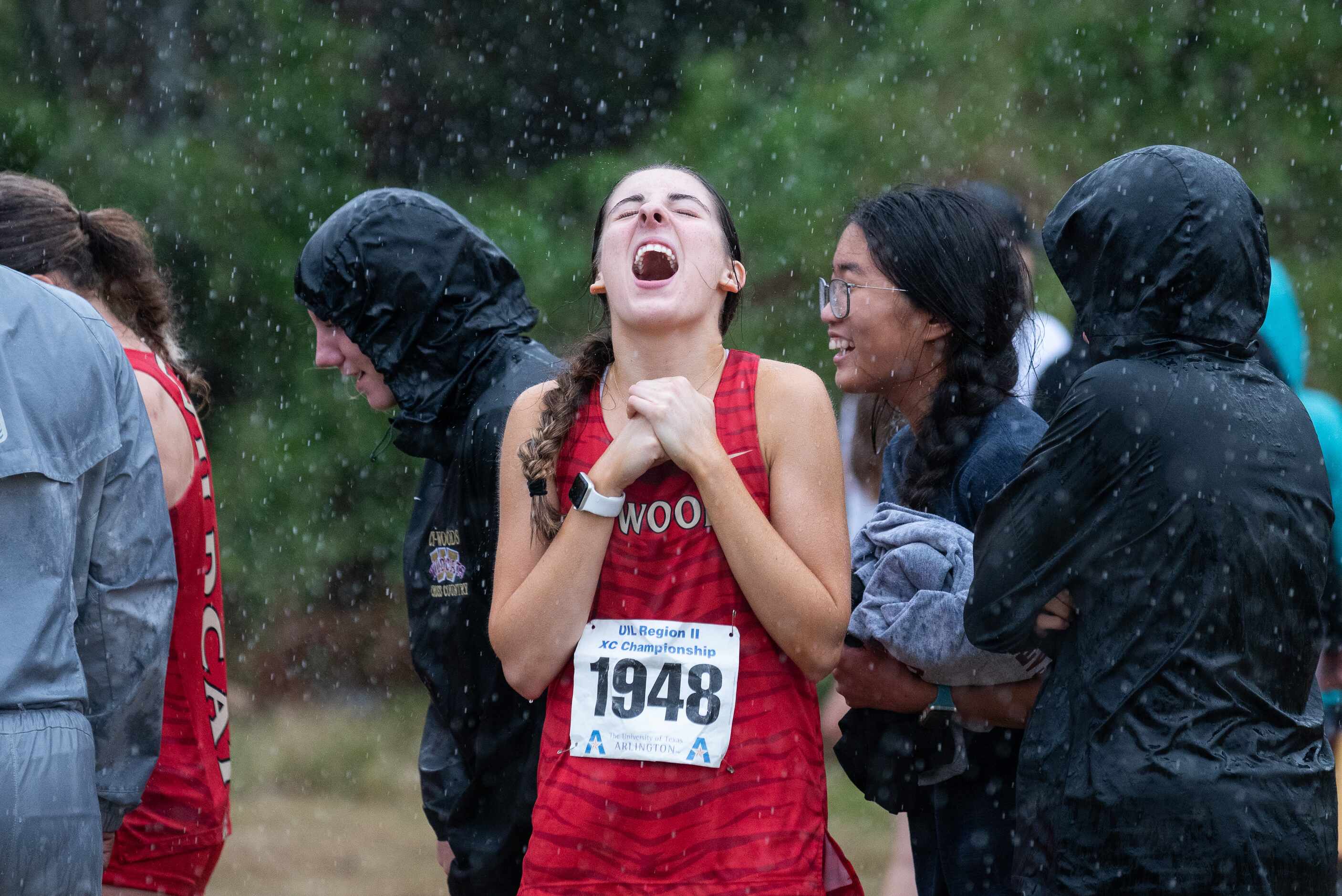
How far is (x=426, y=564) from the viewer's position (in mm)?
3658

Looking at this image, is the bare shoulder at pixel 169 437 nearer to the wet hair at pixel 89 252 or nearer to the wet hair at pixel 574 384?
the wet hair at pixel 89 252

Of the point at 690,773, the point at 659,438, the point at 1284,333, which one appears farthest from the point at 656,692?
the point at 1284,333

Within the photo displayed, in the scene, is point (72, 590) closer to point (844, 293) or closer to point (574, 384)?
point (574, 384)

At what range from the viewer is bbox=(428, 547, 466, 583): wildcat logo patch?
3.57 m

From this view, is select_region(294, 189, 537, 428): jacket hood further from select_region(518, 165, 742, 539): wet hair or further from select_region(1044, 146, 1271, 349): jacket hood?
select_region(1044, 146, 1271, 349): jacket hood

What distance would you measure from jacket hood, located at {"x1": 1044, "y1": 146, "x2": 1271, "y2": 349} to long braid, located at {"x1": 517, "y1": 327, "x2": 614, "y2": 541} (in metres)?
0.97

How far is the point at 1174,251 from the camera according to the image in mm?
2574

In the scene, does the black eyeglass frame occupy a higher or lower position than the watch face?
higher

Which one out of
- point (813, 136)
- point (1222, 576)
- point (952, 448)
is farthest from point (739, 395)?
point (813, 136)

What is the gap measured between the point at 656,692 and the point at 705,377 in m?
0.62

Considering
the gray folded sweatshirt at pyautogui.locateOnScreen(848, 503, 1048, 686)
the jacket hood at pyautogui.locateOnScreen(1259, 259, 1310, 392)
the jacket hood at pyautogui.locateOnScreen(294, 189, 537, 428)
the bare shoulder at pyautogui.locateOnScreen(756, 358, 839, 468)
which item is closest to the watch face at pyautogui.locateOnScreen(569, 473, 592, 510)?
the bare shoulder at pyautogui.locateOnScreen(756, 358, 839, 468)

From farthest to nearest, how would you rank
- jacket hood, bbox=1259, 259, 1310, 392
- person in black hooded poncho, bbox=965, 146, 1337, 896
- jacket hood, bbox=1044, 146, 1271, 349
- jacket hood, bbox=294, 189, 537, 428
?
1. jacket hood, bbox=1259, 259, 1310, 392
2. jacket hood, bbox=294, 189, 537, 428
3. jacket hood, bbox=1044, 146, 1271, 349
4. person in black hooded poncho, bbox=965, 146, 1337, 896

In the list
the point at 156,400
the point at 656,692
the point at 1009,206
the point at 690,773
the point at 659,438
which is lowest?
the point at 690,773

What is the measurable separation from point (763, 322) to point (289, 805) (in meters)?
4.11
